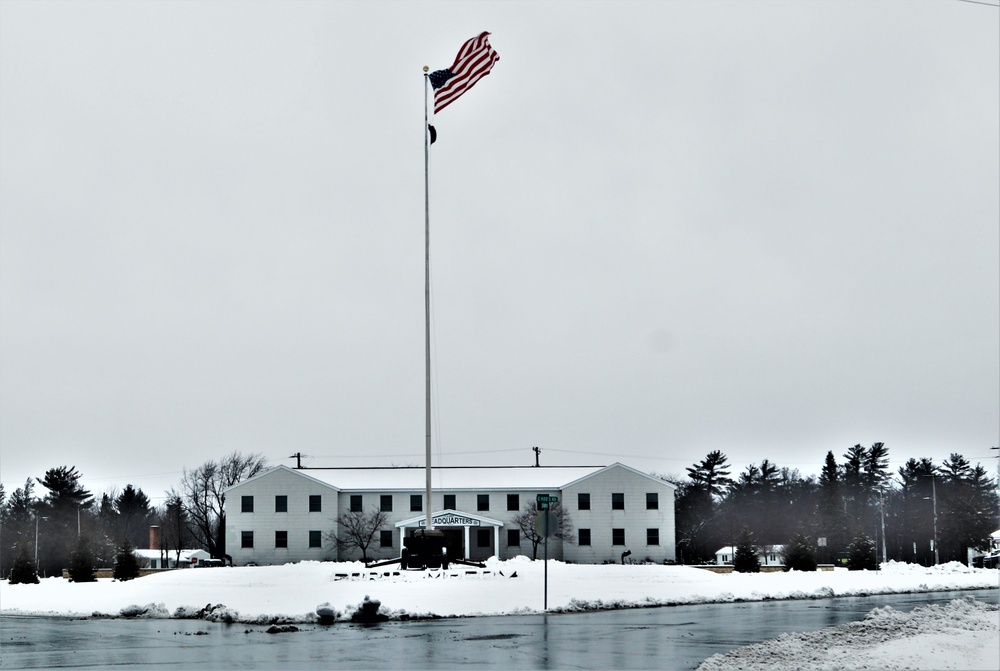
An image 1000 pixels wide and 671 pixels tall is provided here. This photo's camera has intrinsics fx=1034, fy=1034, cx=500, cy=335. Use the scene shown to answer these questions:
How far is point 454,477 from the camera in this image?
2938 inches

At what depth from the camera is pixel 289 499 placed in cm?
7119

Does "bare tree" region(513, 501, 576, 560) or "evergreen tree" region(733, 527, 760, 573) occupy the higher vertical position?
"bare tree" region(513, 501, 576, 560)

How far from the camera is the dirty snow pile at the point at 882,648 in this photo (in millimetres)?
14117

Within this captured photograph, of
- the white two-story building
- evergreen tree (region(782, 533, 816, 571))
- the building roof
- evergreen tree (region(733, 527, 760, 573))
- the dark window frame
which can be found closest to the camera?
evergreen tree (region(733, 527, 760, 573))

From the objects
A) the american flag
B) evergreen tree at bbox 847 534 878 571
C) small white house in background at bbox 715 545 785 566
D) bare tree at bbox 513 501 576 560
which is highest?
the american flag

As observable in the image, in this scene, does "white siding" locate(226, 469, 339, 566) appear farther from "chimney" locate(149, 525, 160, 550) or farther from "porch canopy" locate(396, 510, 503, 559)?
"chimney" locate(149, 525, 160, 550)

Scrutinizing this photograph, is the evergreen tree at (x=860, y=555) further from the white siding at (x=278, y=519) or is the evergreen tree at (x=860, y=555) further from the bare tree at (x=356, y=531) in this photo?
the white siding at (x=278, y=519)

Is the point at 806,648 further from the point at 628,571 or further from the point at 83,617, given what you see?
the point at 628,571

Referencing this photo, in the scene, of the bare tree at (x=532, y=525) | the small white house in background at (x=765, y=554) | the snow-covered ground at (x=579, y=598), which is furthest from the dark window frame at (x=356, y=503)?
the small white house in background at (x=765, y=554)

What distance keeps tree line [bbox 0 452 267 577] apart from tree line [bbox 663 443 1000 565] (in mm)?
43241

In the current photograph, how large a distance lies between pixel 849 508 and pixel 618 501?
37.4 metres

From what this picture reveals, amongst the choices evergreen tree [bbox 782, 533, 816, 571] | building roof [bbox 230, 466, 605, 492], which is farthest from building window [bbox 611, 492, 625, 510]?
evergreen tree [bbox 782, 533, 816, 571]

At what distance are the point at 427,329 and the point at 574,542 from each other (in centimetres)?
3692

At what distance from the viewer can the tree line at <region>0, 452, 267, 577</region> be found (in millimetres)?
55181
